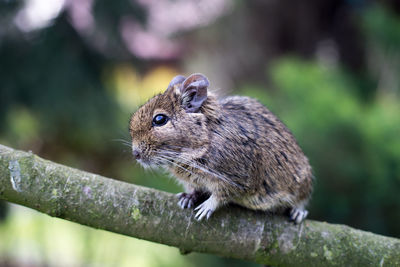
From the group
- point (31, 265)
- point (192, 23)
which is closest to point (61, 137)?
point (31, 265)

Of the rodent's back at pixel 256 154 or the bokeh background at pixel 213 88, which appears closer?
the rodent's back at pixel 256 154

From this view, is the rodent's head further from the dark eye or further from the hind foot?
the hind foot

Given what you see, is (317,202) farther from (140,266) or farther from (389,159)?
(140,266)

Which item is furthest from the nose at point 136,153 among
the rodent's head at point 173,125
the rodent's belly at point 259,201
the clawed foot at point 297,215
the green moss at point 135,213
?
the clawed foot at point 297,215

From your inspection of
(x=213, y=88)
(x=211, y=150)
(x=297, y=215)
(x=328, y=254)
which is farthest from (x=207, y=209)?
(x=213, y=88)

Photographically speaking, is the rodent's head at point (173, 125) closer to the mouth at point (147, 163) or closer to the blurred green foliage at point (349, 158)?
the mouth at point (147, 163)

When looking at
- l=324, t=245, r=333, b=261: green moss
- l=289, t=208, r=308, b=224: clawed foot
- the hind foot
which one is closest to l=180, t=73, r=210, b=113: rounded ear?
the hind foot

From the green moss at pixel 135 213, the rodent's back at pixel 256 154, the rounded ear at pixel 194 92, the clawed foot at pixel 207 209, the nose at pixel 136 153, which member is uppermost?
the rounded ear at pixel 194 92

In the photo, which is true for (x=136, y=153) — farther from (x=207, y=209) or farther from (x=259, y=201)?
(x=259, y=201)
